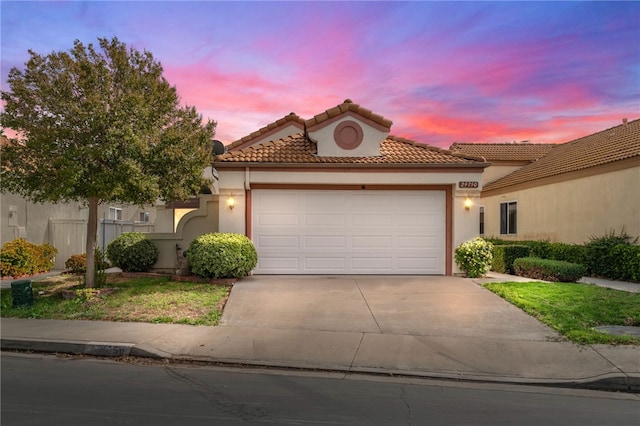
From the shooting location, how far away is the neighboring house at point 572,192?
14.7 m

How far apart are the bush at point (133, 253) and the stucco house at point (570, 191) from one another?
11418 millimetres

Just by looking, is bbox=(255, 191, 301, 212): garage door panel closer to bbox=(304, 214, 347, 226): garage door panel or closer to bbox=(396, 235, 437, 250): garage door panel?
bbox=(304, 214, 347, 226): garage door panel

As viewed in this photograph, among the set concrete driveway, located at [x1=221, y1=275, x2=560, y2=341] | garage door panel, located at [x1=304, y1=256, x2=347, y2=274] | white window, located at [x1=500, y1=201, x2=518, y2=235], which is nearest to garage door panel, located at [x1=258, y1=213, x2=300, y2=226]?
garage door panel, located at [x1=304, y1=256, x2=347, y2=274]

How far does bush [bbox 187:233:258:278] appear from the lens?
11.6m

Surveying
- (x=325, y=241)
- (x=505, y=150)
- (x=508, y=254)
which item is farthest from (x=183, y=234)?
(x=505, y=150)

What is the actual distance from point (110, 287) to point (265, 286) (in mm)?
3802

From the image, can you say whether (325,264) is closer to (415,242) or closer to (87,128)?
(415,242)

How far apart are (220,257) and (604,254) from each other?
11.8 meters

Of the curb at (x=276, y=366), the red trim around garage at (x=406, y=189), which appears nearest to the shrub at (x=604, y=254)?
the red trim around garage at (x=406, y=189)

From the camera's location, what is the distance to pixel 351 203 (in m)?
13.6

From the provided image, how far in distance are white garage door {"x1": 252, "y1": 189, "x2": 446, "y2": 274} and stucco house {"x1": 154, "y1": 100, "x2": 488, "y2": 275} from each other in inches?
1.2

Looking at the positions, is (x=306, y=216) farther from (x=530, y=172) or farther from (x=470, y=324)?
(x=530, y=172)

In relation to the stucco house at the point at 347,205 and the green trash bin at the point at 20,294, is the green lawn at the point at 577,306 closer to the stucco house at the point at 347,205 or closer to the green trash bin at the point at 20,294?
the stucco house at the point at 347,205

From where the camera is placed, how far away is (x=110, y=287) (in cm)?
1127
